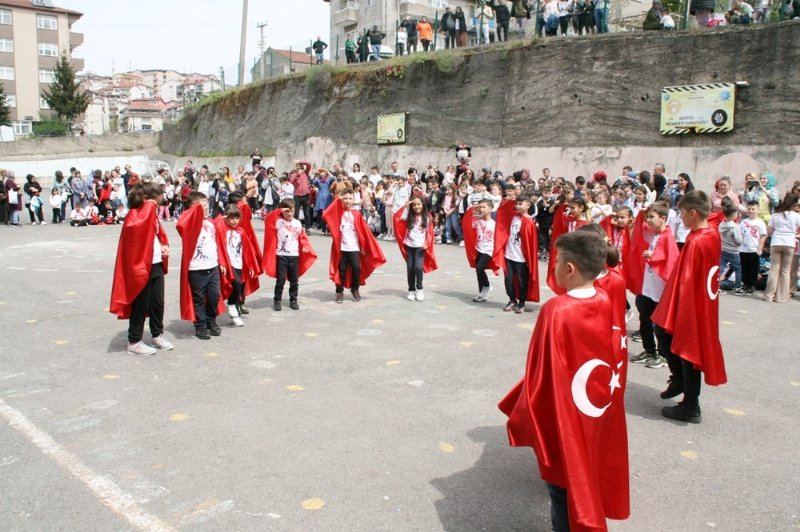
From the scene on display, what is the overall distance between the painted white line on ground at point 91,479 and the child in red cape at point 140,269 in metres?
1.73

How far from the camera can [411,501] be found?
4133 mm

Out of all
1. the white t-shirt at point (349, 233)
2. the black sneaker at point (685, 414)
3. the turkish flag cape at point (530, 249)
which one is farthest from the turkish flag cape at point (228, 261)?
the black sneaker at point (685, 414)

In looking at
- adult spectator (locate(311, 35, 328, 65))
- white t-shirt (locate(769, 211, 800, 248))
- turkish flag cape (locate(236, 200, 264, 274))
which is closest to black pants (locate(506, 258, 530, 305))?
turkish flag cape (locate(236, 200, 264, 274))

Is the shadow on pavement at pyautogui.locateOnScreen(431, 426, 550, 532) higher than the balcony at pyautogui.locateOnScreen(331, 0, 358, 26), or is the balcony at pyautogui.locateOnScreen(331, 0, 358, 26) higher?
the balcony at pyautogui.locateOnScreen(331, 0, 358, 26)

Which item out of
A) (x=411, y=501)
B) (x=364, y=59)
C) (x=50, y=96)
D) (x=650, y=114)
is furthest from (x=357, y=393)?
(x=50, y=96)

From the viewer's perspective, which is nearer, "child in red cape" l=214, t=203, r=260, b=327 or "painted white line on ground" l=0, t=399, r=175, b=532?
"painted white line on ground" l=0, t=399, r=175, b=532

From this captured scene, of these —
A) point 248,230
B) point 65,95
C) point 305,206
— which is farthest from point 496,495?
point 65,95

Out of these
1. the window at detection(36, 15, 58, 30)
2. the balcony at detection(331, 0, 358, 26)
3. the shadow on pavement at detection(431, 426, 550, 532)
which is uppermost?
the window at detection(36, 15, 58, 30)

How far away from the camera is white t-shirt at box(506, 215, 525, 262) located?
9.73m

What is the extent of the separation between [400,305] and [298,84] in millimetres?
24428

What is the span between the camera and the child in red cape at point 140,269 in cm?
705

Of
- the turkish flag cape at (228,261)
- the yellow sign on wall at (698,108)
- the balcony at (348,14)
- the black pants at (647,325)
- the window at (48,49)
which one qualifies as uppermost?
the window at (48,49)

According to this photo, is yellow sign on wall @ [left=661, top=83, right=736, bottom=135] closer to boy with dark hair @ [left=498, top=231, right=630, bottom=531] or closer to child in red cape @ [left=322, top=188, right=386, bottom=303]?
child in red cape @ [left=322, top=188, right=386, bottom=303]

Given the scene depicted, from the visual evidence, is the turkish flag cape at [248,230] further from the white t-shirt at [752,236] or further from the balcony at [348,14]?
the balcony at [348,14]
